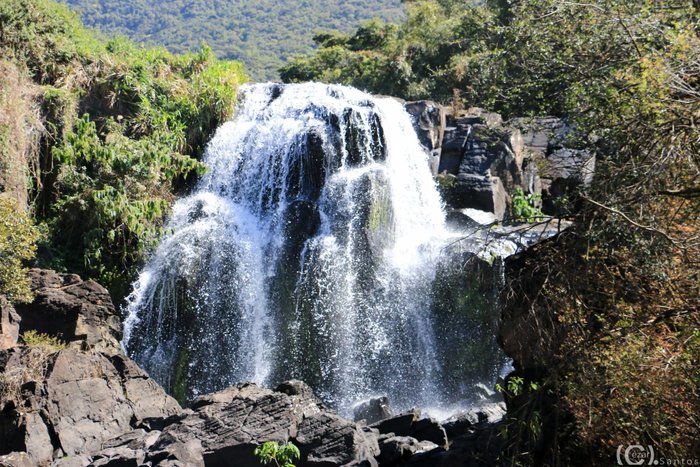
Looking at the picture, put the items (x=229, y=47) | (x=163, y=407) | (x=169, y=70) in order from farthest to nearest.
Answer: (x=229, y=47) → (x=169, y=70) → (x=163, y=407)

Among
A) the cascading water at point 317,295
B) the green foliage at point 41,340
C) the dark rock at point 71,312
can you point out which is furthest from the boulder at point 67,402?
the cascading water at point 317,295

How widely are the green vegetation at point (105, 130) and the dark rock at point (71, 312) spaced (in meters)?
2.28

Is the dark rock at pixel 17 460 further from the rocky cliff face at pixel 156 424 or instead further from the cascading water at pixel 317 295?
the cascading water at pixel 317 295

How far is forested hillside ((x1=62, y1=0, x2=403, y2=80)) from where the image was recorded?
5331cm

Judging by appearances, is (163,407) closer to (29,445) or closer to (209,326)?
(29,445)

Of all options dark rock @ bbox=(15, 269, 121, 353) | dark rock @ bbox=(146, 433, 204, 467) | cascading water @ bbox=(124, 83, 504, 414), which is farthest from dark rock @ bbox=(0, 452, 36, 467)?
cascading water @ bbox=(124, 83, 504, 414)

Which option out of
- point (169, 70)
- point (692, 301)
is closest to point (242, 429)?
point (692, 301)

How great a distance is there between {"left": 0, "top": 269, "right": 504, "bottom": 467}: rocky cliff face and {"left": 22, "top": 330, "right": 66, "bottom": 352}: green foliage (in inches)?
1.0

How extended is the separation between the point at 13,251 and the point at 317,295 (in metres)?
5.35

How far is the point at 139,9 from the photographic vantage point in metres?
62.1

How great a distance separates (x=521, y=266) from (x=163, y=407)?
5.64 meters

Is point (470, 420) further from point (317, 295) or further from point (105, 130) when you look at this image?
point (105, 130)

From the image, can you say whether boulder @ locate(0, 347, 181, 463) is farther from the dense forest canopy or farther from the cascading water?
the cascading water

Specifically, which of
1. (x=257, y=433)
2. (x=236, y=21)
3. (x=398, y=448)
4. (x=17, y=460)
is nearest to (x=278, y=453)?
(x=257, y=433)
